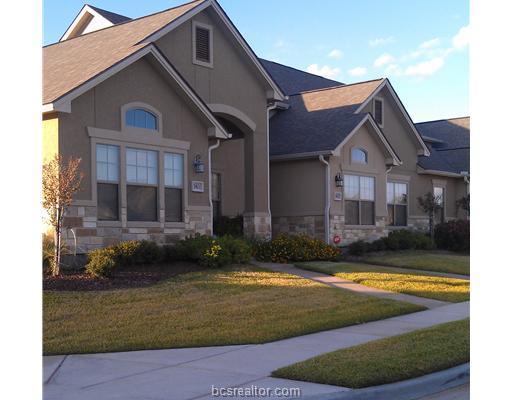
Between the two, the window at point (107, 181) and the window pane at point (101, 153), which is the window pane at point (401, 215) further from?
the window pane at point (101, 153)

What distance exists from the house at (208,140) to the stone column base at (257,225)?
33 millimetres

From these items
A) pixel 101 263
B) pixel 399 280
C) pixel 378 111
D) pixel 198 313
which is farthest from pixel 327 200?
pixel 198 313

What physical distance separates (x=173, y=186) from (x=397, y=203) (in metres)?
12.1

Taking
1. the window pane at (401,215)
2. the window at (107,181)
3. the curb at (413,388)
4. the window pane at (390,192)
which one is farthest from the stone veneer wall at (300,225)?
the curb at (413,388)

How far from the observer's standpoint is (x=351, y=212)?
22766mm

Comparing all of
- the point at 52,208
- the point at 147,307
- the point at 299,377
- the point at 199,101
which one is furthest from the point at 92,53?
the point at 299,377

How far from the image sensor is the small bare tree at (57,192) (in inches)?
521

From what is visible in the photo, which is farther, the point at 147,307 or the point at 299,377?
the point at 147,307

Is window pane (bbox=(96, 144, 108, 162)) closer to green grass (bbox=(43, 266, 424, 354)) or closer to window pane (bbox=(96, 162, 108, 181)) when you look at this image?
window pane (bbox=(96, 162, 108, 181))

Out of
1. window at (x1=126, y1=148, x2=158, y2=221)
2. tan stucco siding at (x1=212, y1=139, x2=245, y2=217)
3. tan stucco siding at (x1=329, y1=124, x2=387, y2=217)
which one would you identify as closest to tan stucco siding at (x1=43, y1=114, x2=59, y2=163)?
window at (x1=126, y1=148, x2=158, y2=221)
